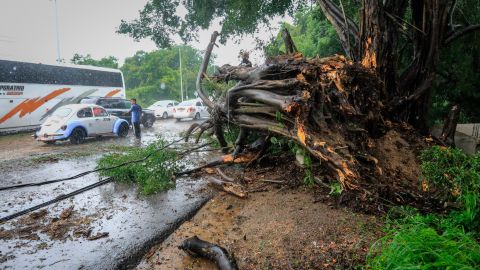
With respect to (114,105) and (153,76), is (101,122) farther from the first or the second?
(153,76)

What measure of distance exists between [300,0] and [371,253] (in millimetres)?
10720

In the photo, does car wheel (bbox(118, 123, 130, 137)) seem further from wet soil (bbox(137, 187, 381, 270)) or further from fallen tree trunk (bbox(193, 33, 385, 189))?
wet soil (bbox(137, 187, 381, 270))

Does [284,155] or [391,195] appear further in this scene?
[284,155]

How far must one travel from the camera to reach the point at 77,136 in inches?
505

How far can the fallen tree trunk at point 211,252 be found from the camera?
10.9 feet

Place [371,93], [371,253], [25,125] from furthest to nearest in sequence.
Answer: [25,125] → [371,93] → [371,253]

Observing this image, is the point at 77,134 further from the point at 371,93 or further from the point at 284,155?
the point at 371,93

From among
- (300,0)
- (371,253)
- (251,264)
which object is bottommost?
(251,264)

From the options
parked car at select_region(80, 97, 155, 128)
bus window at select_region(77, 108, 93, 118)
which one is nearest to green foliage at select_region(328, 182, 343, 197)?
bus window at select_region(77, 108, 93, 118)

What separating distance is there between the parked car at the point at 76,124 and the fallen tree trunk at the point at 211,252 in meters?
10.5

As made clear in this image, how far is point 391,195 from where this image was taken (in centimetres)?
429

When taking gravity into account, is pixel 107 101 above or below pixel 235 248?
above

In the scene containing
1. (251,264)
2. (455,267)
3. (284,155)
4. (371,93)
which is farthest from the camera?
(284,155)

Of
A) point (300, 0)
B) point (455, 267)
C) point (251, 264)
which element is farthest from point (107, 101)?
point (455, 267)
